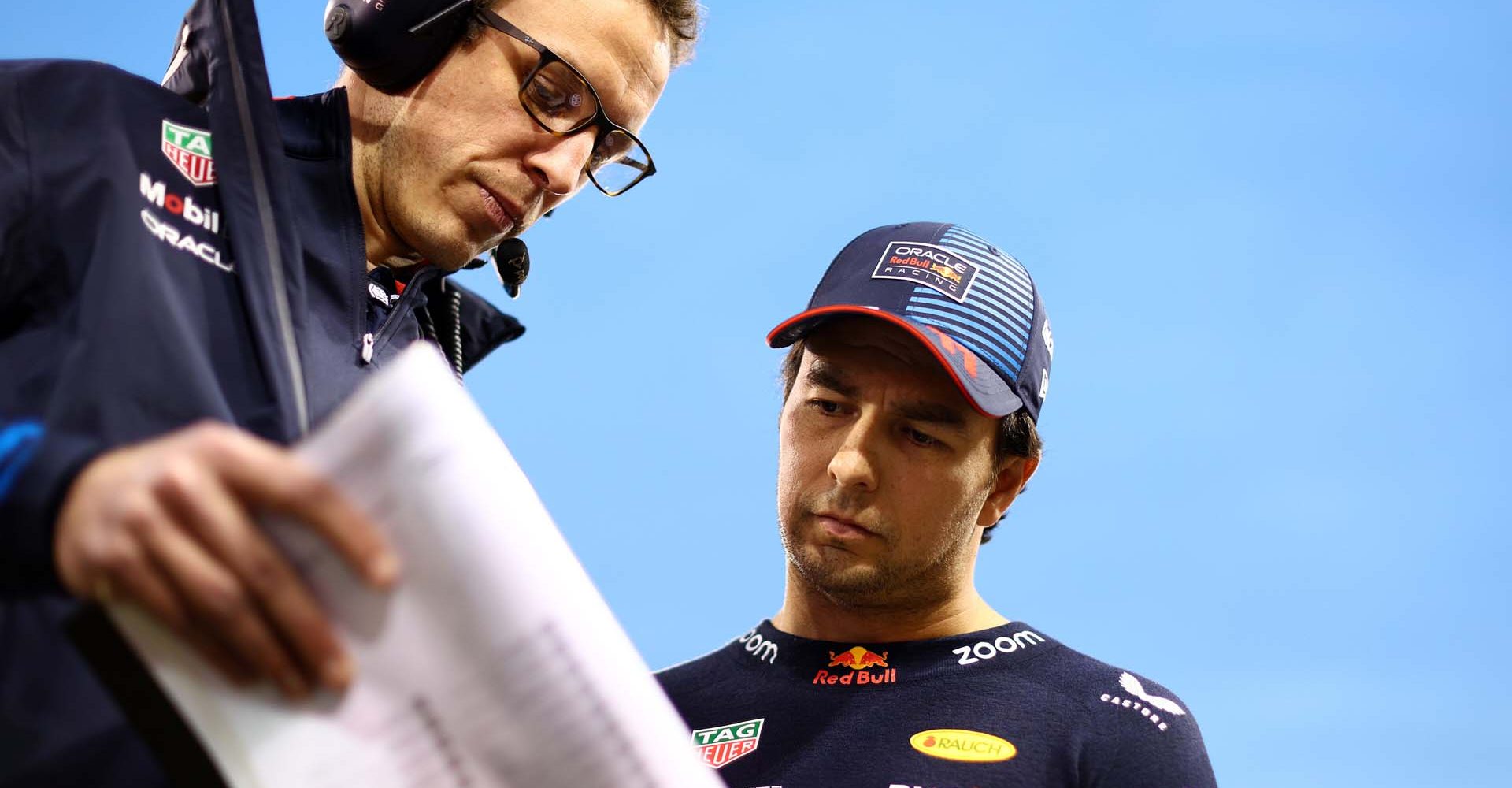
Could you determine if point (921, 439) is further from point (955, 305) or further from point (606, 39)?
point (606, 39)

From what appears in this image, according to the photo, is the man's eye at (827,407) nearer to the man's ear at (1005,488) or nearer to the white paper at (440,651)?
the man's ear at (1005,488)

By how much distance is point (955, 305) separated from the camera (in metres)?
1.71

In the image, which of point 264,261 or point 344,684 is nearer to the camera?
point 344,684

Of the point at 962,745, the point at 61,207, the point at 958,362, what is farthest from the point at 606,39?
the point at 962,745

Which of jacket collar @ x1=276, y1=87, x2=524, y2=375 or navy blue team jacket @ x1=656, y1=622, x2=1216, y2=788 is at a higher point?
jacket collar @ x1=276, y1=87, x2=524, y2=375

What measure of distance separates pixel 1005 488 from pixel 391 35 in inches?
40.3

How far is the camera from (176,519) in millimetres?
541

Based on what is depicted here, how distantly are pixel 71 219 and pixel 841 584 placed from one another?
0.99 m

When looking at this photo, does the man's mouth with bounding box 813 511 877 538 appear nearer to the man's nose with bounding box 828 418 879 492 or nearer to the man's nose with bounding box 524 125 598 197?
the man's nose with bounding box 828 418 879 492

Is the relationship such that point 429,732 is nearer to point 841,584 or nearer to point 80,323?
point 80,323

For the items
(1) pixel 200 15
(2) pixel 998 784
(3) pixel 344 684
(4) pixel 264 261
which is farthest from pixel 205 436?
(2) pixel 998 784

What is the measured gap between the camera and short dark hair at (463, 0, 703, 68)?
150 centimetres

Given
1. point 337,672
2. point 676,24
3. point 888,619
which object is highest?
point 676,24

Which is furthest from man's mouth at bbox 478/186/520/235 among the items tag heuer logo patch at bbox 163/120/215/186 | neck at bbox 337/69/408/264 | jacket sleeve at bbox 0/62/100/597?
jacket sleeve at bbox 0/62/100/597
